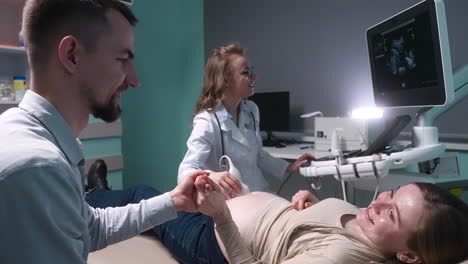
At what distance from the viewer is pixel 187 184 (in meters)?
1.14

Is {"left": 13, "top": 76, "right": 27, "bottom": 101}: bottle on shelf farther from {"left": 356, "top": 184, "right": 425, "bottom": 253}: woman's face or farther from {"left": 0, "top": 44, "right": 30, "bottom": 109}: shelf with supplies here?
{"left": 356, "top": 184, "right": 425, "bottom": 253}: woman's face

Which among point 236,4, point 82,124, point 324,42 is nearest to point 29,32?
point 82,124

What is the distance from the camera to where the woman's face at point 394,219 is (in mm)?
1033

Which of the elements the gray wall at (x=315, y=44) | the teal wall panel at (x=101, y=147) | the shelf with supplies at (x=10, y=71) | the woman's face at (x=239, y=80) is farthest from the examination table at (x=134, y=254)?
the gray wall at (x=315, y=44)

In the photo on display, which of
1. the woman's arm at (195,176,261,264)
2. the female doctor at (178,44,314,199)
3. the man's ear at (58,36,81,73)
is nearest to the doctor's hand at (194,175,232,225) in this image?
the woman's arm at (195,176,261,264)

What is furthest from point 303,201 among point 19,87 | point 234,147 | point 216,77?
point 19,87

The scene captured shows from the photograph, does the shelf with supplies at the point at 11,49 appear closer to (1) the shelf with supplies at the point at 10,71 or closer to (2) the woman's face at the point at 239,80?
(1) the shelf with supplies at the point at 10,71

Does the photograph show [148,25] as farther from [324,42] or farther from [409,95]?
[409,95]

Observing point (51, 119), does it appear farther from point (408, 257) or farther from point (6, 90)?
point (6, 90)

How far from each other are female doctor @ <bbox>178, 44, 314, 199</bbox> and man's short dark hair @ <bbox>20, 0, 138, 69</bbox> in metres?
1.04

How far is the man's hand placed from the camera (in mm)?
1131

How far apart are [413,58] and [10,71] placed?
8.32 feet

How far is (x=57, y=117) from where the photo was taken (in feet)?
2.48

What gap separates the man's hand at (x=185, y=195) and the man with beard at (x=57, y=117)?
340 mm
